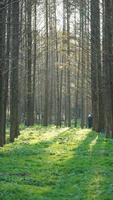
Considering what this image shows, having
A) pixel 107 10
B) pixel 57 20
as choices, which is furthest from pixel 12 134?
pixel 57 20

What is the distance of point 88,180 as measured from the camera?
11297 millimetres

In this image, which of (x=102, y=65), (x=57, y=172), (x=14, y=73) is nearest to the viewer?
(x=57, y=172)

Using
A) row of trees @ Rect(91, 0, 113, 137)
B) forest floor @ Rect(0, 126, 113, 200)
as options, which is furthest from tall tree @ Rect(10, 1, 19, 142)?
row of trees @ Rect(91, 0, 113, 137)

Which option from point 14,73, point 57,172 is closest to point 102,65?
point 14,73

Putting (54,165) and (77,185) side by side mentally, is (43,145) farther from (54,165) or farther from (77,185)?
(77,185)

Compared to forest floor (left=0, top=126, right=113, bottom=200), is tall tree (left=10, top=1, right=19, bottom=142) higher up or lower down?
higher up

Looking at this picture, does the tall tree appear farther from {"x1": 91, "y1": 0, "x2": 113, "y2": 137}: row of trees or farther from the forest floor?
{"x1": 91, "y1": 0, "x2": 113, "y2": 137}: row of trees

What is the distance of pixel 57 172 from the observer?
1256cm

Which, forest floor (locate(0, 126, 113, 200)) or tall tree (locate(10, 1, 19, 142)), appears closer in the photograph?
forest floor (locate(0, 126, 113, 200))

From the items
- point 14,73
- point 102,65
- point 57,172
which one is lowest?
point 57,172

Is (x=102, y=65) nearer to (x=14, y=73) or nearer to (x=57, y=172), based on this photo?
(x=14, y=73)

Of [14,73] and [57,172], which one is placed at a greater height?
[14,73]

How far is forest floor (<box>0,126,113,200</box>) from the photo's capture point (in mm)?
9812

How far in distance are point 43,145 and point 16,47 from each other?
4.82 meters
